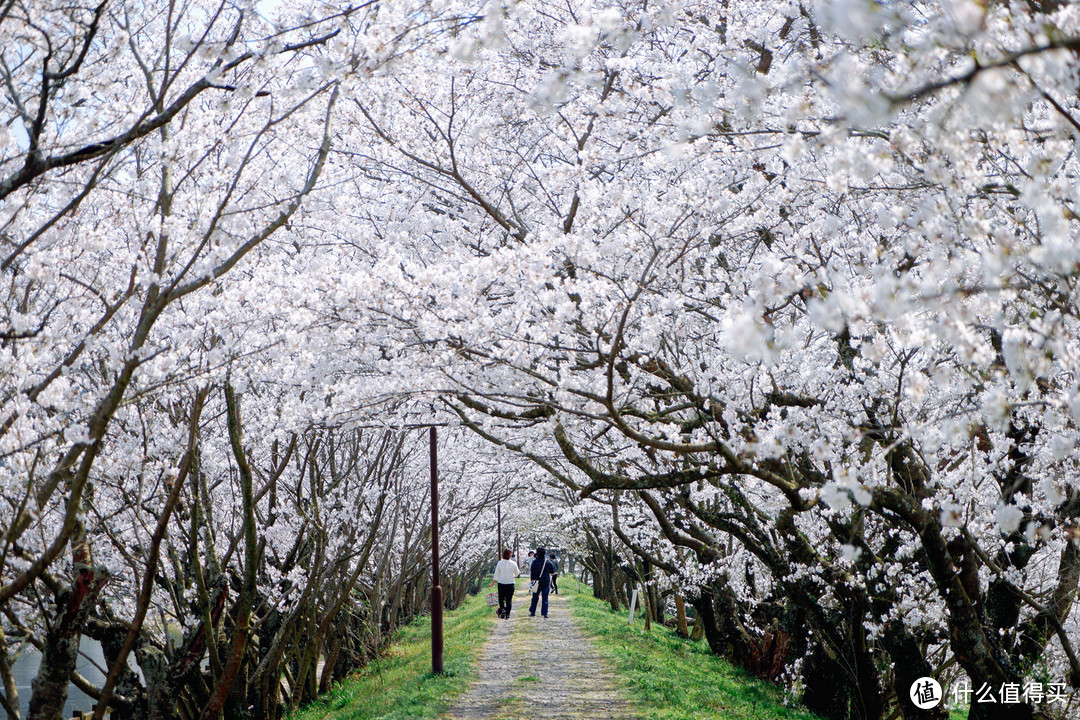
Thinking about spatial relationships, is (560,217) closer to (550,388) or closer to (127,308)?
(550,388)

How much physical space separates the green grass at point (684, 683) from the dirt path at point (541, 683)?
1.09 ft

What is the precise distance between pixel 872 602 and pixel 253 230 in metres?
6.99

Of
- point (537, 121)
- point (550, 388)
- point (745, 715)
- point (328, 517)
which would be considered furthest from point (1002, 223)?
point (328, 517)

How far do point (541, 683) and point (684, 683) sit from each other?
2.11 m

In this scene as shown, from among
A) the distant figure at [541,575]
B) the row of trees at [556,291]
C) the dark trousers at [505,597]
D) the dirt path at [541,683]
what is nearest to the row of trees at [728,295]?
the row of trees at [556,291]

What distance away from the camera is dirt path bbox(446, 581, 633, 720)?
32.7ft

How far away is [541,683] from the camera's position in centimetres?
→ 1212

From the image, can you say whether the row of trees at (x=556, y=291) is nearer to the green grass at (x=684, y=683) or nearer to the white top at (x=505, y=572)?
the green grass at (x=684, y=683)

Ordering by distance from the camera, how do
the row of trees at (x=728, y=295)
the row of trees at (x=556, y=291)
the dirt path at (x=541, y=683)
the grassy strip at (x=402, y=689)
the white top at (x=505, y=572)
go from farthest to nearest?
the white top at (x=505, y=572) → the grassy strip at (x=402, y=689) → the dirt path at (x=541, y=683) → the row of trees at (x=728, y=295) → the row of trees at (x=556, y=291)

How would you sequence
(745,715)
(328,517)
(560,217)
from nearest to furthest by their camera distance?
(560,217)
(745,715)
(328,517)

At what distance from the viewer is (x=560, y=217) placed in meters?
7.82

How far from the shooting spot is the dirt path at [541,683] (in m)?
9.95

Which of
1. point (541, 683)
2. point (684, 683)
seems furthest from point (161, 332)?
point (684, 683)

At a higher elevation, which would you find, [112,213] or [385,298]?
[112,213]
